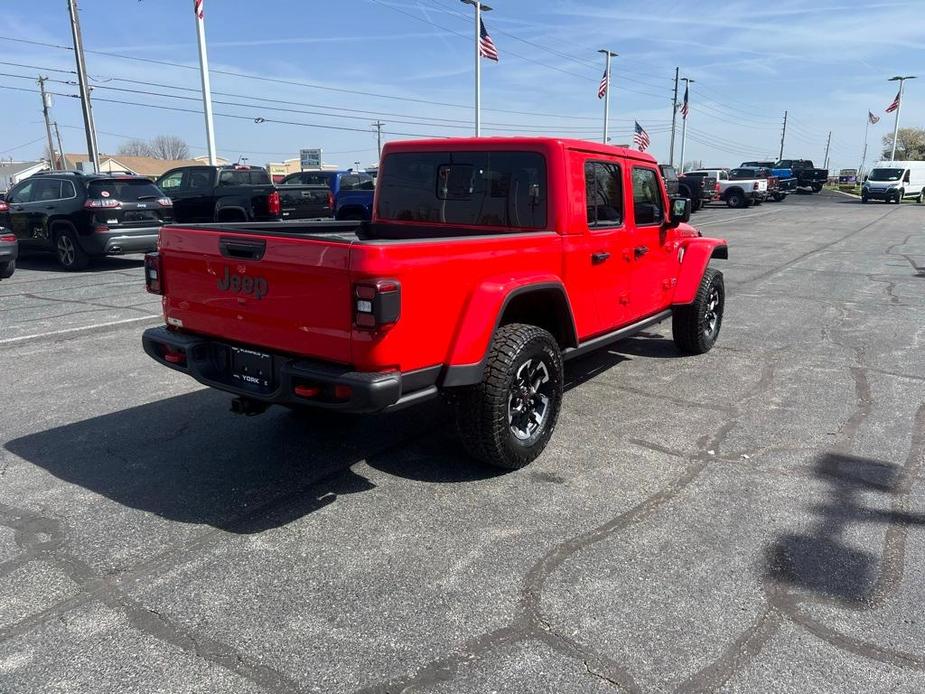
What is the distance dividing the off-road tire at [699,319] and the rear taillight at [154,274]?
4435mm

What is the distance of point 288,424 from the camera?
4871mm

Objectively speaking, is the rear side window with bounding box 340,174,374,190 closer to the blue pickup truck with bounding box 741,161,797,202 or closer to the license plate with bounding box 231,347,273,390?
the license plate with bounding box 231,347,273,390

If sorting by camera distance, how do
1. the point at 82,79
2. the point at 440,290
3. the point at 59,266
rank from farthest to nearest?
1. the point at 82,79
2. the point at 59,266
3. the point at 440,290

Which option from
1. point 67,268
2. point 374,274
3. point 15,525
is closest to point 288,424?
point 15,525

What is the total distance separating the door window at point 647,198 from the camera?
5.48m

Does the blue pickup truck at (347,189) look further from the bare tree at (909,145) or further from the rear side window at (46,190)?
the bare tree at (909,145)

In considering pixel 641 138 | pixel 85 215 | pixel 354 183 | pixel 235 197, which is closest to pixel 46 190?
pixel 85 215

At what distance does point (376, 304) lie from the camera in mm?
3121

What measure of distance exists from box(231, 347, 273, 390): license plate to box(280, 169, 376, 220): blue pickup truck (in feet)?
44.5

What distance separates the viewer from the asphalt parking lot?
8.25ft

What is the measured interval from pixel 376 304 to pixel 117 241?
34.3 feet

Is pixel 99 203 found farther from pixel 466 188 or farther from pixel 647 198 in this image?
pixel 647 198

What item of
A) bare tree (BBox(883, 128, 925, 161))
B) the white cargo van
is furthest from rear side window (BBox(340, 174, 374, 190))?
bare tree (BBox(883, 128, 925, 161))

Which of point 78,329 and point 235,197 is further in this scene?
point 235,197
